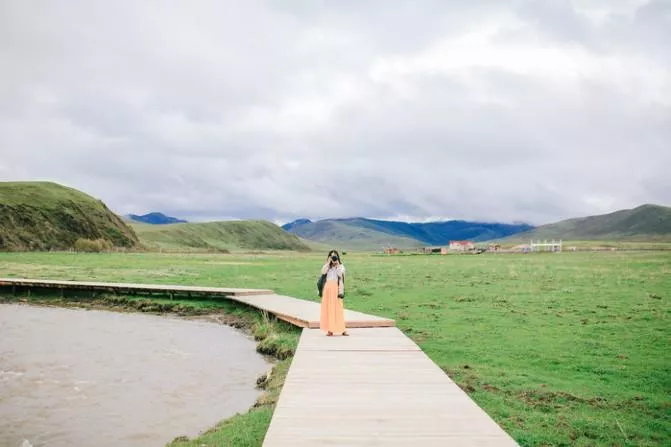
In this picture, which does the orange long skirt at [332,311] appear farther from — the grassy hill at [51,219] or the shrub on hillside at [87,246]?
the grassy hill at [51,219]

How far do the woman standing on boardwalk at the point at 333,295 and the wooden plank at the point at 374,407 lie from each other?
101 inches

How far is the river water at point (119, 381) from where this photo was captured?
34.7 ft

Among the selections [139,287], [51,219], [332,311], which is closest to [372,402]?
[332,311]

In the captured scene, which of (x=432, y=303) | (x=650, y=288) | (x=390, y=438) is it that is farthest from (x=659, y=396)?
(x=650, y=288)

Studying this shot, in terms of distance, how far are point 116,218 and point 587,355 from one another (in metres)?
140

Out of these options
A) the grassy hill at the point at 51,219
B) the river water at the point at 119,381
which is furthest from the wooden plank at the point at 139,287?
the grassy hill at the point at 51,219

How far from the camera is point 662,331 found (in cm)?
1678

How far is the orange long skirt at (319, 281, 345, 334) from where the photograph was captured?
13984 millimetres

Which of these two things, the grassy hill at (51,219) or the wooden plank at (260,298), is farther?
the grassy hill at (51,219)

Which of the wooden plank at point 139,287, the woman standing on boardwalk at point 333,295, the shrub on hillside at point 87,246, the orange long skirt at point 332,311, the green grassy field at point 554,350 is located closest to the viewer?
the green grassy field at point 554,350

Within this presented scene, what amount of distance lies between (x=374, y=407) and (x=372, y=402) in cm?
25

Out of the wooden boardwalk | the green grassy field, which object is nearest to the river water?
the wooden boardwalk

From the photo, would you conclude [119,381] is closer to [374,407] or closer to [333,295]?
[333,295]

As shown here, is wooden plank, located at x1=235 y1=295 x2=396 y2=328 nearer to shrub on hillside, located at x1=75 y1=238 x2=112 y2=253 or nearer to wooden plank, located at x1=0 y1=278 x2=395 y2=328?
wooden plank, located at x1=0 y1=278 x2=395 y2=328
